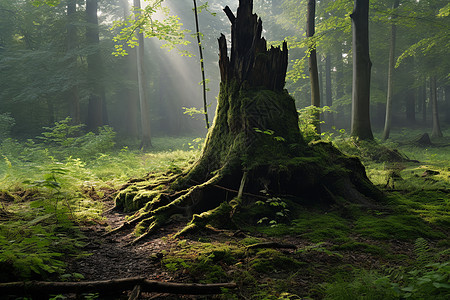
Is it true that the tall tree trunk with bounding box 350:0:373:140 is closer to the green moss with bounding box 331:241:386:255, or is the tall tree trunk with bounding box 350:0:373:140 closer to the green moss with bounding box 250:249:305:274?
the green moss with bounding box 331:241:386:255

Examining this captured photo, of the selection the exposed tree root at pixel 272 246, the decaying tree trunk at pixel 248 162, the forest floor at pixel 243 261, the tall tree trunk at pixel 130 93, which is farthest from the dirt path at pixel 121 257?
the tall tree trunk at pixel 130 93

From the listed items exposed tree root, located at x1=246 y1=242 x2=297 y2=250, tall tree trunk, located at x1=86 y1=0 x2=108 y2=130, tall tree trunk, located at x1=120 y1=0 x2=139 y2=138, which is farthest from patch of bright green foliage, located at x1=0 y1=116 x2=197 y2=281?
tall tree trunk, located at x1=120 y1=0 x2=139 y2=138

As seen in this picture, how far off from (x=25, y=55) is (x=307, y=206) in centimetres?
2429

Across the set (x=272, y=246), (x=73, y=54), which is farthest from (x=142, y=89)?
(x=272, y=246)

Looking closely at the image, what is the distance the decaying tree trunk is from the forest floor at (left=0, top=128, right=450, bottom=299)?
0.36 metres

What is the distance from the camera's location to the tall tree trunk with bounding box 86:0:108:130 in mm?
22094

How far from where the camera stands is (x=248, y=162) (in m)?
5.25

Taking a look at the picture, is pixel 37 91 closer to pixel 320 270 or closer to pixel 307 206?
pixel 307 206

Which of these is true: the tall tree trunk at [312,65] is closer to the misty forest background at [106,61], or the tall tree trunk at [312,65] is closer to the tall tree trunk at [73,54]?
the misty forest background at [106,61]

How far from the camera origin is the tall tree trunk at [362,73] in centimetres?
1170

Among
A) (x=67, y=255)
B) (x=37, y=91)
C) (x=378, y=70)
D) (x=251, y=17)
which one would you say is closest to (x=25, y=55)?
(x=37, y=91)

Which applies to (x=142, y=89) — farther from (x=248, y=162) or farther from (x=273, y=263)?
(x=273, y=263)

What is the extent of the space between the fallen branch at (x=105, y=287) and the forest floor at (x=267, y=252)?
76 millimetres

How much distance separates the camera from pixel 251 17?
21.5 ft
